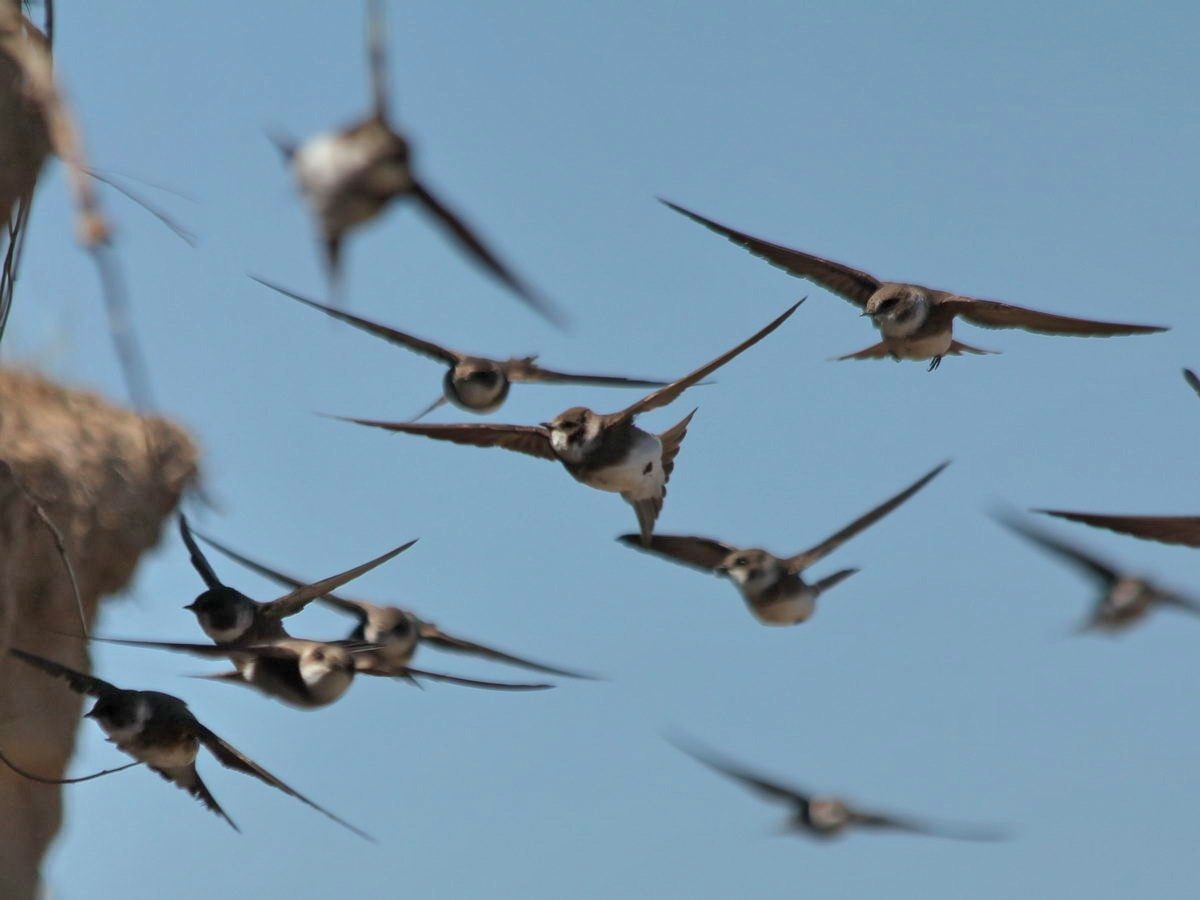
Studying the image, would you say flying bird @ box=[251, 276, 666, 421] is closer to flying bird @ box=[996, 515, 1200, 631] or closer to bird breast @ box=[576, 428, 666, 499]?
bird breast @ box=[576, 428, 666, 499]

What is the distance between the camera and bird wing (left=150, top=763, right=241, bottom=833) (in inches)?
170

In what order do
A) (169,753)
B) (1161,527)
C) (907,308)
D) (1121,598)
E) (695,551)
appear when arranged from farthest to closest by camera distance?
(1121,598) < (695,551) < (907,308) < (169,753) < (1161,527)

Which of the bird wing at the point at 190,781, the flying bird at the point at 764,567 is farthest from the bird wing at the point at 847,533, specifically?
the bird wing at the point at 190,781

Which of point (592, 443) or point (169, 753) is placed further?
point (592, 443)

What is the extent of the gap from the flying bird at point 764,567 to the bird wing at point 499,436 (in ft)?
2.12

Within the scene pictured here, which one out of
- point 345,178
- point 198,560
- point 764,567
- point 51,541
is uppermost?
Answer: point 51,541

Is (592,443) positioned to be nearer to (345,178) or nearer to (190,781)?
(190,781)

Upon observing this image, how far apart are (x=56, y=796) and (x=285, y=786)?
5.66 meters

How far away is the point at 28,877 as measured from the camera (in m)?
8.36

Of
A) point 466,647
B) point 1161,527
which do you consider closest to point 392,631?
point 466,647

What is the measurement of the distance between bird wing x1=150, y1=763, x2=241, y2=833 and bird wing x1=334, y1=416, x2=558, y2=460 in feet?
3.69

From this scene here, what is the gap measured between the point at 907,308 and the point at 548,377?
126 cm

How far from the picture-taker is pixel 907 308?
4.71m

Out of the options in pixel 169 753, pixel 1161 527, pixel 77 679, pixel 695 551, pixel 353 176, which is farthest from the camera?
pixel 695 551
